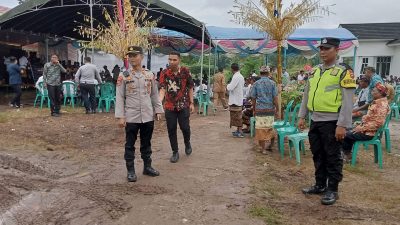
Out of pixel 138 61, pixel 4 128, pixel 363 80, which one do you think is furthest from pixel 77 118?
pixel 363 80

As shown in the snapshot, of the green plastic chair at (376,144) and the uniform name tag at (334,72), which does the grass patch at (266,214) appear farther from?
the green plastic chair at (376,144)

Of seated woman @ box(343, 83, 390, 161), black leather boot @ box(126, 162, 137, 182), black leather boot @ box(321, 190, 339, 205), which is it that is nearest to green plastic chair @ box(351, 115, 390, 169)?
seated woman @ box(343, 83, 390, 161)

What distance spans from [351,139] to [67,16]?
13263 millimetres

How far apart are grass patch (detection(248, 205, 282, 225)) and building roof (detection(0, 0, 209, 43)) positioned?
28.3ft

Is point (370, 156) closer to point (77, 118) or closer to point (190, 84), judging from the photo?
point (190, 84)

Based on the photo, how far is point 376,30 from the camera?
27422 mm

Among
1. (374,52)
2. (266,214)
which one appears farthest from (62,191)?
(374,52)

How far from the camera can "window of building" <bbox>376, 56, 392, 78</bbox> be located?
26.1 m

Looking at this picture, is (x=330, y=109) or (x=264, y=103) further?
(x=264, y=103)

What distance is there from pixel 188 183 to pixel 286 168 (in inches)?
70.9

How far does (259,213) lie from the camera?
398 cm

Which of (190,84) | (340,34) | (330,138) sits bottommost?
(330,138)

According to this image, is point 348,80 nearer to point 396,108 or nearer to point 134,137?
point 134,137

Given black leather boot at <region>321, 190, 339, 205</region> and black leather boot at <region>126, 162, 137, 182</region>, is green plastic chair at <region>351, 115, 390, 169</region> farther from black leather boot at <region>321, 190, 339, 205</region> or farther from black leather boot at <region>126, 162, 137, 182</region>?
black leather boot at <region>126, 162, 137, 182</region>
